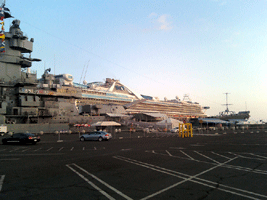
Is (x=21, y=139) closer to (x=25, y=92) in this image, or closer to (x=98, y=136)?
(x=98, y=136)

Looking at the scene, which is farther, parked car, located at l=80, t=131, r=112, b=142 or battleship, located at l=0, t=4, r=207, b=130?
battleship, located at l=0, t=4, r=207, b=130

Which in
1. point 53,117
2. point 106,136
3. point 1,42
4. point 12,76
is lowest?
point 106,136

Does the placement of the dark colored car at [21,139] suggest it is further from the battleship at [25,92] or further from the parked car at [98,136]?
the battleship at [25,92]

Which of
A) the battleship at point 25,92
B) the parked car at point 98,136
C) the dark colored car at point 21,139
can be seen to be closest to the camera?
the dark colored car at point 21,139

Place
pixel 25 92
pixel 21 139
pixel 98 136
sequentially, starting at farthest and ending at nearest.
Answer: pixel 25 92 → pixel 98 136 → pixel 21 139

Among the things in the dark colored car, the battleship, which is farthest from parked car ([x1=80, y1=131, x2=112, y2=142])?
the battleship

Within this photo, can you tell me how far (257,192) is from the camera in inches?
235

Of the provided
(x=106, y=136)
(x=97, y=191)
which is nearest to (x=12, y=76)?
(x=106, y=136)

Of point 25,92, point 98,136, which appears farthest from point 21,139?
point 25,92

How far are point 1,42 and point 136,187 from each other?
31333 mm

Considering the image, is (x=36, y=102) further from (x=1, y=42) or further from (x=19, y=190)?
(x=19, y=190)

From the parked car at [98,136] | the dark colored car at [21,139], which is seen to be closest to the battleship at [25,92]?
the dark colored car at [21,139]

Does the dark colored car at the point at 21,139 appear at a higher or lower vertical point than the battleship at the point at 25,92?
lower

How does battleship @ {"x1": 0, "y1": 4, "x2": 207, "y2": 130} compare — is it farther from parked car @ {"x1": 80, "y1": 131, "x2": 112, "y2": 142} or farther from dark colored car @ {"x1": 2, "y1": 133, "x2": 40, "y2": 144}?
parked car @ {"x1": 80, "y1": 131, "x2": 112, "y2": 142}
